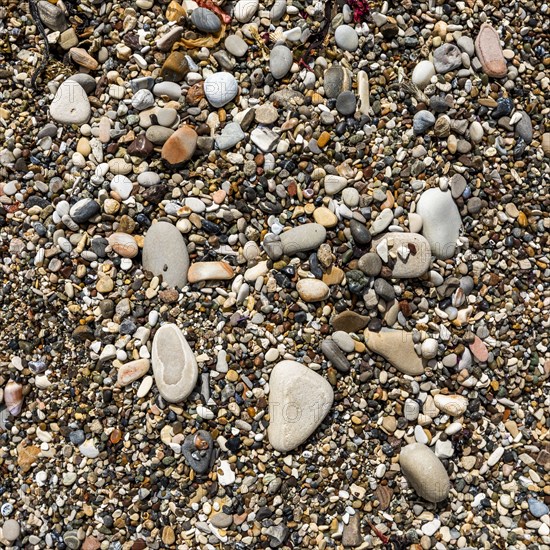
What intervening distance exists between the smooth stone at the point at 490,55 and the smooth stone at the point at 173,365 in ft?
5.62

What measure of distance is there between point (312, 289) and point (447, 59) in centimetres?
114

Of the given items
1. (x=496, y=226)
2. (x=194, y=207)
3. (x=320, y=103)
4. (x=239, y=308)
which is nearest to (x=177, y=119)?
(x=194, y=207)

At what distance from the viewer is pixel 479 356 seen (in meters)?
2.55

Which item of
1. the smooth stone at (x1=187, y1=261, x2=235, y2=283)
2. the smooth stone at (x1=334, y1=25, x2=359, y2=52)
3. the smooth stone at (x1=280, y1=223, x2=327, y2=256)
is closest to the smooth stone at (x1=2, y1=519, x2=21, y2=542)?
the smooth stone at (x1=187, y1=261, x2=235, y2=283)

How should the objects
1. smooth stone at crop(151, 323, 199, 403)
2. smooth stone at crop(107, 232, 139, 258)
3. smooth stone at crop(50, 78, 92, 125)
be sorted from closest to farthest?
smooth stone at crop(151, 323, 199, 403) < smooth stone at crop(107, 232, 139, 258) < smooth stone at crop(50, 78, 92, 125)

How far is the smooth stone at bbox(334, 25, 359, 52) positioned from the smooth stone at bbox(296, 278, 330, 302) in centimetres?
100

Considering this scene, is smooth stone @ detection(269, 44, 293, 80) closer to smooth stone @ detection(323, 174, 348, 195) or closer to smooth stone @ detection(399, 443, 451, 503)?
smooth stone @ detection(323, 174, 348, 195)

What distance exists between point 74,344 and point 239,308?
28.1 inches

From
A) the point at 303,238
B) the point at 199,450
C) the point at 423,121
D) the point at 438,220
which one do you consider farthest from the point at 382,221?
the point at 199,450

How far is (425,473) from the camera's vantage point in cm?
242

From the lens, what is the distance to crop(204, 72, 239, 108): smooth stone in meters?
2.55

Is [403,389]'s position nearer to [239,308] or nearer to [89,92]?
[239,308]

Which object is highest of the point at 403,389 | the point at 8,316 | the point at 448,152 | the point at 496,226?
the point at 448,152

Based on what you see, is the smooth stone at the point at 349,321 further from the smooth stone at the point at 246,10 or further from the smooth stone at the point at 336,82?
the smooth stone at the point at 246,10
